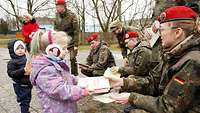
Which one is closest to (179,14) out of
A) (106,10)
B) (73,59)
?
(73,59)

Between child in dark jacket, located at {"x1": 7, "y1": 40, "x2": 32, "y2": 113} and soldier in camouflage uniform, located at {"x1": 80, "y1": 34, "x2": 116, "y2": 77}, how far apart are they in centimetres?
175

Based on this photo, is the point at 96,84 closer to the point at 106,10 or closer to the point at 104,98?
the point at 104,98

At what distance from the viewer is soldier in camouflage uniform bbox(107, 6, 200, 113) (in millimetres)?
2814

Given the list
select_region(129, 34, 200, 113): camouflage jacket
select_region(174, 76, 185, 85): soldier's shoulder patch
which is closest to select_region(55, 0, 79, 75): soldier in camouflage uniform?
select_region(129, 34, 200, 113): camouflage jacket

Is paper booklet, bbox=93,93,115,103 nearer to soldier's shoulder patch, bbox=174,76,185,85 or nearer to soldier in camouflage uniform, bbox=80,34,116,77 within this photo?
soldier's shoulder patch, bbox=174,76,185,85

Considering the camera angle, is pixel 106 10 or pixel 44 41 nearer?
pixel 44 41

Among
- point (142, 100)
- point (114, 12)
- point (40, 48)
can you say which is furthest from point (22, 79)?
point (114, 12)

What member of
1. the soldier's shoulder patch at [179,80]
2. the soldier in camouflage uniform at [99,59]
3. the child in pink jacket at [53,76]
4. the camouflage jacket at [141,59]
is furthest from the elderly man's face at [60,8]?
the soldier's shoulder patch at [179,80]

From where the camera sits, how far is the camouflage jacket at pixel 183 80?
110 inches

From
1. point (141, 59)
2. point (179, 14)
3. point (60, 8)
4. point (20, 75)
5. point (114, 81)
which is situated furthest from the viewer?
point (60, 8)

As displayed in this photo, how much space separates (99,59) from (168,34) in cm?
455

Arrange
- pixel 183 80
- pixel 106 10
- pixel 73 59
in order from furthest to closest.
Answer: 1. pixel 106 10
2. pixel 73 59
3. pixel 183 80

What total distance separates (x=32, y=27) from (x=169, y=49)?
736 cm

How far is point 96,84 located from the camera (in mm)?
3773
